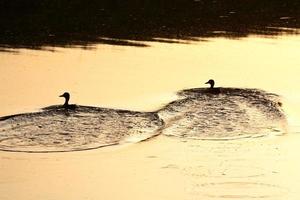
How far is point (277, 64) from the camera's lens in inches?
984

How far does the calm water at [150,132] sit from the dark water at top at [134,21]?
7.36m

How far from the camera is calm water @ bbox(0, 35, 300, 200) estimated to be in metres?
12.3

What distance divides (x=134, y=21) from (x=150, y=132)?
2315cm

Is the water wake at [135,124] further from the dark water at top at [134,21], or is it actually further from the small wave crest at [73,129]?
the dark water at top at [134,21]

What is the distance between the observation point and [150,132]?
15023mm

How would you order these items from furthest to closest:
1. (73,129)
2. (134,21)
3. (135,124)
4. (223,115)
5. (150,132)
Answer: (134,21) < (223,115) < (135,124) < (150,132) < (73,129)

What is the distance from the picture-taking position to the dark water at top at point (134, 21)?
31250 mm

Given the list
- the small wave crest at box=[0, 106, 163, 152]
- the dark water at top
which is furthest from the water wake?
the dark water at top

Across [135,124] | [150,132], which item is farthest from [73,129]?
[150,132]

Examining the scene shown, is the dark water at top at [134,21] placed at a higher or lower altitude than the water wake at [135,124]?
higher

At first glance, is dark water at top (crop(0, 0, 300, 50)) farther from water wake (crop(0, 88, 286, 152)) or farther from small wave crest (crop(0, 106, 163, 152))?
small wave crest (crop(0, 106, 163, 152))

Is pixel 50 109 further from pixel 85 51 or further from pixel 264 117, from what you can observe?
pixel 85 51

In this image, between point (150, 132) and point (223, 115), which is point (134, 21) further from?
→ point (150, 132)

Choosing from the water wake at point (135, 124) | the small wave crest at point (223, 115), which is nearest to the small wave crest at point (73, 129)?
the water wake at point (135, 124)
